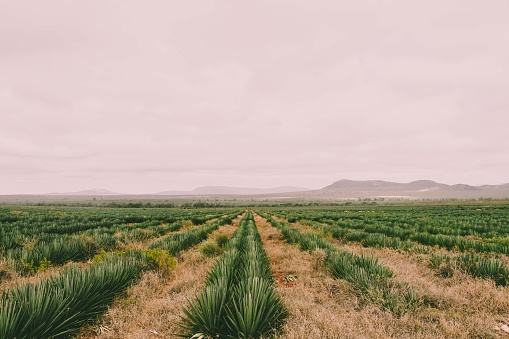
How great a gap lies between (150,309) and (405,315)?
164 inches

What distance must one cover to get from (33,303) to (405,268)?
25.8ft

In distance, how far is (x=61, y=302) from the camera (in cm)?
311

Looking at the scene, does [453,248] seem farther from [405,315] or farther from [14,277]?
[14,277]

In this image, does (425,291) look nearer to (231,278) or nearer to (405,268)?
(405,268)

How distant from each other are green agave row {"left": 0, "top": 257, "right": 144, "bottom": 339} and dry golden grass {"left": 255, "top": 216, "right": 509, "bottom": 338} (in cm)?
293

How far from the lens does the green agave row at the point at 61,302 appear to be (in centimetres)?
267

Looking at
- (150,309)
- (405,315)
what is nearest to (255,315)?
(150,309)

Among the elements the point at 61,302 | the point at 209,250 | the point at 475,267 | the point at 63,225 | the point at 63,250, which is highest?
the point at 61,302

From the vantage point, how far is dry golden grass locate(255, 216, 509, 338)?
3.22 metres

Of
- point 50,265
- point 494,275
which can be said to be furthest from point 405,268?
point 50,265

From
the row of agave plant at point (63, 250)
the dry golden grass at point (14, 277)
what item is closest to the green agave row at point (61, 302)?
the dry golden grass at point (14, 277)

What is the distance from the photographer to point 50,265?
21.1ft

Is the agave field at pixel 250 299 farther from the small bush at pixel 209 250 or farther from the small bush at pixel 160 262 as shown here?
the small bush at pixel 209 250

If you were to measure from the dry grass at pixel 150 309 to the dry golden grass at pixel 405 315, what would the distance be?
185 centimetres
